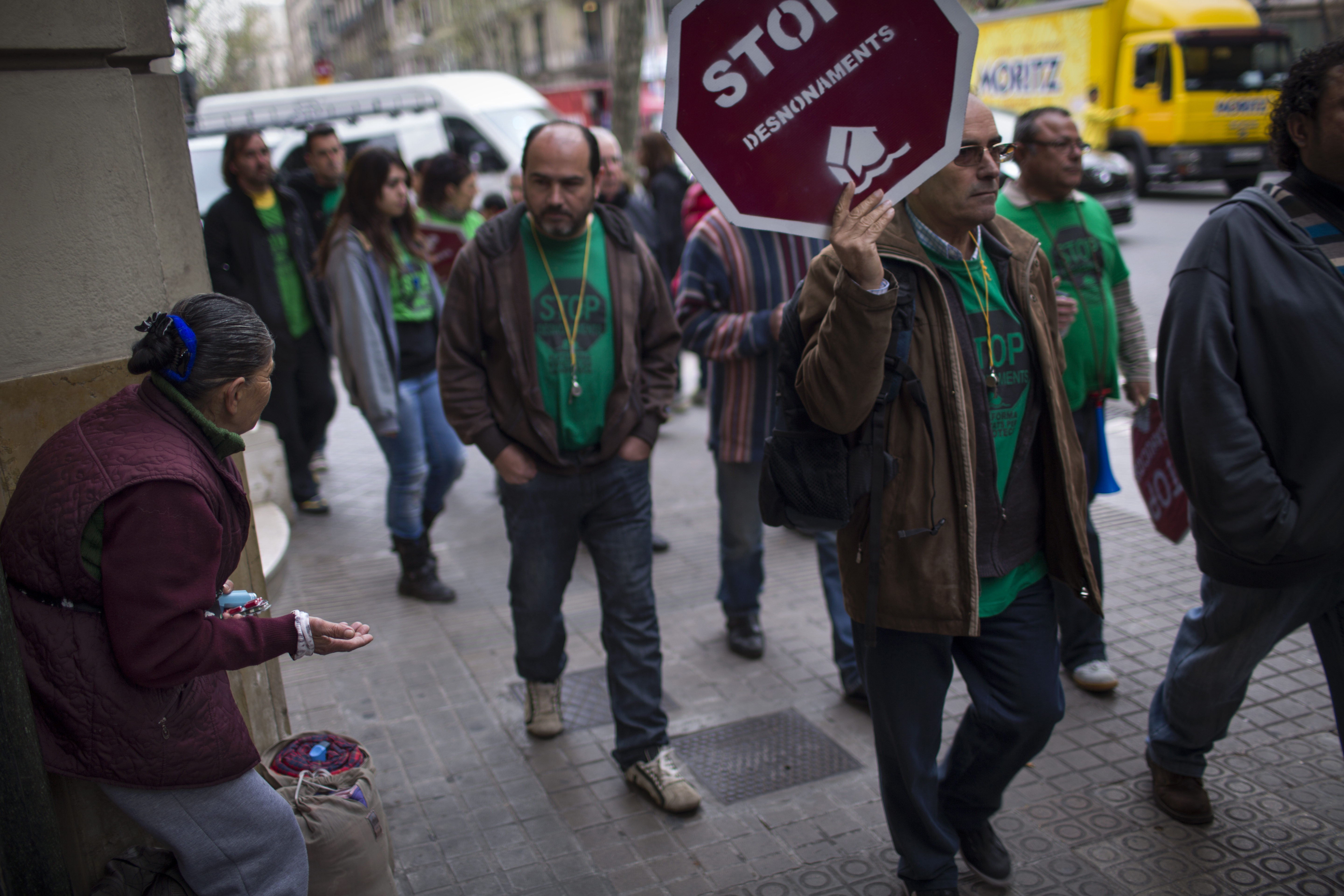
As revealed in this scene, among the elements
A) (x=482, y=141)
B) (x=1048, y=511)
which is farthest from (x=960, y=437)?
(x=482, y=141)

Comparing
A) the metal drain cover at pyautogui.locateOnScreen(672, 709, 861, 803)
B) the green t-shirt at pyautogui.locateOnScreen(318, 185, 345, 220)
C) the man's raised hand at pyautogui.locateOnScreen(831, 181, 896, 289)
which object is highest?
the man's raised hand at pyautogui.locateOnScreen(831, 181, 896, 289)

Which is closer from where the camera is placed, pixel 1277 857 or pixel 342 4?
pixel 1277 857

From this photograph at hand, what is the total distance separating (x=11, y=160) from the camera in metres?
2.59

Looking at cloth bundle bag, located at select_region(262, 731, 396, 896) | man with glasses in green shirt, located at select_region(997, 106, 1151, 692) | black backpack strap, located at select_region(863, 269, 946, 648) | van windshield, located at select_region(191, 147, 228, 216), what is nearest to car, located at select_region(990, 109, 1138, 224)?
van windshield, located at select_region(191, 147, 228, 216)

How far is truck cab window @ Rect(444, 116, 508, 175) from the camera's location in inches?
618

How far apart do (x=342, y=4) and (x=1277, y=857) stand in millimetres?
100366

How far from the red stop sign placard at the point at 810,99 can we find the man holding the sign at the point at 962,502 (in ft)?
0.61

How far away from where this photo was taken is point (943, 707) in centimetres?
286

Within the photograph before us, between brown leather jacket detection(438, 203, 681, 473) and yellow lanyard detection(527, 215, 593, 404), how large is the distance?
0.24ft

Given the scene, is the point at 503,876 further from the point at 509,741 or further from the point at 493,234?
the point at 493,234

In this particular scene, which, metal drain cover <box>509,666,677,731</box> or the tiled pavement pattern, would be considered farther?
metal drain cover <box>509,666,677,731</box>

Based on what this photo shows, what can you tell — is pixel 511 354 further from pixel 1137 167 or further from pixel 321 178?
pixel 1137 167

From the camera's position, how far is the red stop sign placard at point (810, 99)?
2303 mm

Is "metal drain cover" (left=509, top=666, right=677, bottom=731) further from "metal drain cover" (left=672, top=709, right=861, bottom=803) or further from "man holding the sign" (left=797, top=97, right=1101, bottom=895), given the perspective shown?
"man holding the sign" (left=797, top=97, right=1101, bottom=895)
